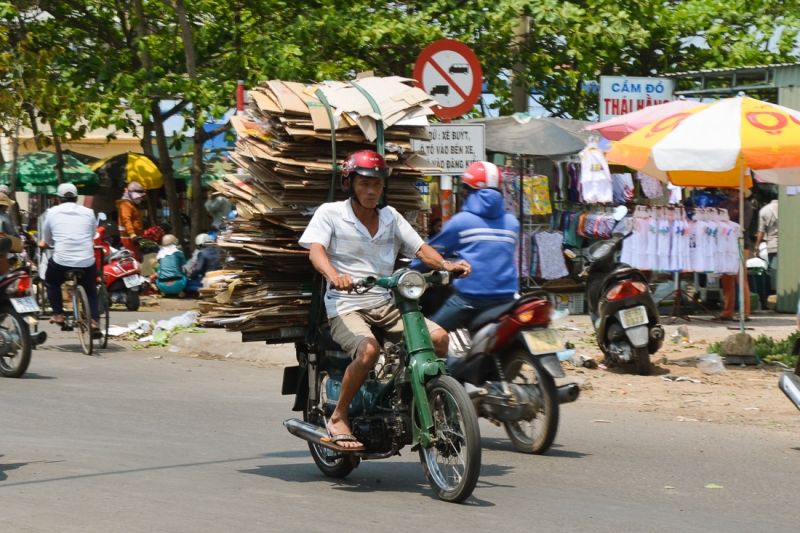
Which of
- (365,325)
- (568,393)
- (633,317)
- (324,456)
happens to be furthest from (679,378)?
(365,325)

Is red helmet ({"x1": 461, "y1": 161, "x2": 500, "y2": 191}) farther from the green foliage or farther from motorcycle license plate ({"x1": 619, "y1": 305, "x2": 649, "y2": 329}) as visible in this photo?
the green foliage

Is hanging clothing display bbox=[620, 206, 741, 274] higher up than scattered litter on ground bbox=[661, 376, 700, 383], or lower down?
higher up

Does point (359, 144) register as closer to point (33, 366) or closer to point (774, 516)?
point (774, 516)

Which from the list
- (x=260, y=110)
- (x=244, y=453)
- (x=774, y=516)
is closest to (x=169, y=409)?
(x=244, y=453)

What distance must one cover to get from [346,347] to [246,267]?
109 centimetres

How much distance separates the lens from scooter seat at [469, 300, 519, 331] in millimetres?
7328

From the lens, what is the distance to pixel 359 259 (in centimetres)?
623

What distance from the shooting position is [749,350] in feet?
37.2

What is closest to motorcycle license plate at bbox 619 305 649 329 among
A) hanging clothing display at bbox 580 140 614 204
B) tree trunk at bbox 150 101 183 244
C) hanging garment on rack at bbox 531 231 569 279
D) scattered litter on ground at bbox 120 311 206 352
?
scattered litter on ground at bbox 120 311 206 352

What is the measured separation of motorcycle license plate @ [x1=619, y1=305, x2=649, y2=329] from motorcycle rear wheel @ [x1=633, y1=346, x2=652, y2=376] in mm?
251

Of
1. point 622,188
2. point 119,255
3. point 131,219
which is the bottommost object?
point 119,255

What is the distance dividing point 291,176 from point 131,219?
15019 millimetres

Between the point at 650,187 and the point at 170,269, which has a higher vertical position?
the point at 650,187

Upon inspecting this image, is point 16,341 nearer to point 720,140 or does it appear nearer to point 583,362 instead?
point 583,362
